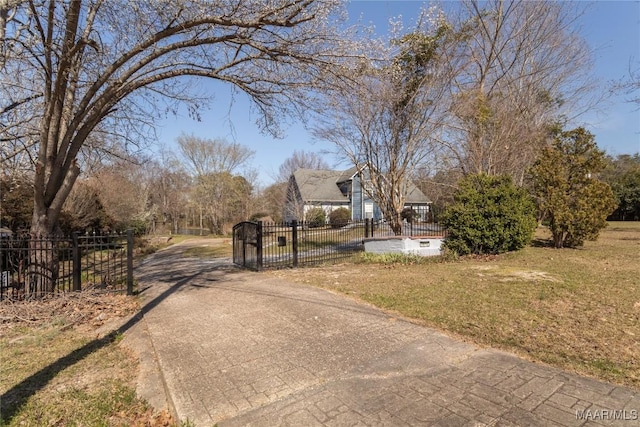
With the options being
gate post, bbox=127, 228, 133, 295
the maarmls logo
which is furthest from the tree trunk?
the maarmls logo

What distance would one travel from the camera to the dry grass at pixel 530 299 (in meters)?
3.49

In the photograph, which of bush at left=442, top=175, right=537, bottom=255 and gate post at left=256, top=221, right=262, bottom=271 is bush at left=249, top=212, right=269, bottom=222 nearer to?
gate post at left=256, top=221, right=262, bottom=271

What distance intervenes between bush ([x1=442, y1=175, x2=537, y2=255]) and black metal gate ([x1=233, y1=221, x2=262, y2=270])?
556cm

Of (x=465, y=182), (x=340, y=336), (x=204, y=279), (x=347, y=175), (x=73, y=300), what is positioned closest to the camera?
(x=340, y=336)

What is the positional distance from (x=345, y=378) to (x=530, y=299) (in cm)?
372

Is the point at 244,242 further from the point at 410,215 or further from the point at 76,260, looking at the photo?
the point at 410,215

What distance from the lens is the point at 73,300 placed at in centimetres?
596

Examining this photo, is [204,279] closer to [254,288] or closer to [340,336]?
[254,288]

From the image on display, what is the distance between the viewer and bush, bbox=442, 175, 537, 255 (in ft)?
32.6

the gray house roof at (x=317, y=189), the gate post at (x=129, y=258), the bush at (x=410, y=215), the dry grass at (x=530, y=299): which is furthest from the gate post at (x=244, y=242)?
the gray house roof at (x=317, y=189)

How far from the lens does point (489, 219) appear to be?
32.7ft

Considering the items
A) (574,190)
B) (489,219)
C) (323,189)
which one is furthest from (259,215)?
(574,190)

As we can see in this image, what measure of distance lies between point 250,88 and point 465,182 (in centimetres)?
694

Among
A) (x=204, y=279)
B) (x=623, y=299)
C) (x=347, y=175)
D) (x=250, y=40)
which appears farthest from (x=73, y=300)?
(x=347, y=175)
